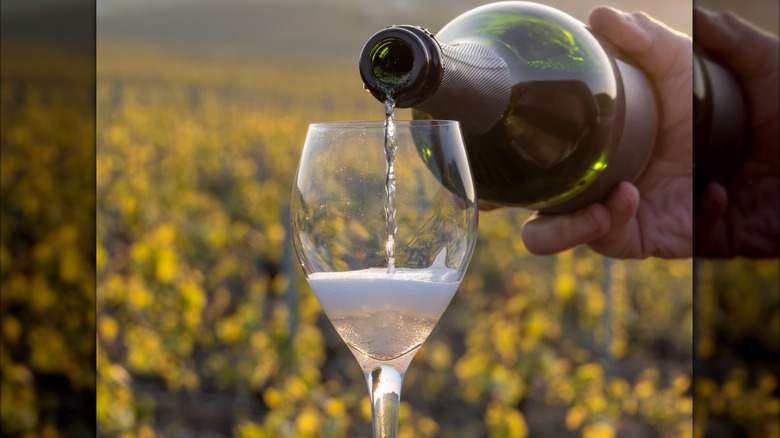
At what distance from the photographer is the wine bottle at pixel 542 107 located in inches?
36.4

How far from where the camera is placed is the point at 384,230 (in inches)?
26.6

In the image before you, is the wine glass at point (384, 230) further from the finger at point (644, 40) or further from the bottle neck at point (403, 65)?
the finger at point (644, 40)

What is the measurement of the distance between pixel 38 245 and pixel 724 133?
2.62m

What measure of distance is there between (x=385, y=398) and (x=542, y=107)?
403 mm

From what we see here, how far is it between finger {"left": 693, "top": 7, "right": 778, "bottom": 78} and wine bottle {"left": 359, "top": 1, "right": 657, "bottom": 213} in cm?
30

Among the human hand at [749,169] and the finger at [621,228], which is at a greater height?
the human hand at [749,169]

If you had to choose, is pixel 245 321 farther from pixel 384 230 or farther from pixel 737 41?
pixel 737 41

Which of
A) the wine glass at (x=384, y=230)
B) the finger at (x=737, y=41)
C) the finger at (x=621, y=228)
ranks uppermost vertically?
the finger at (x=737, y=41)

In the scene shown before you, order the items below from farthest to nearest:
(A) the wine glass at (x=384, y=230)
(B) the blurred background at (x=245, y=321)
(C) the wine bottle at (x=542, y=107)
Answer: (B) the blurred background at (x=245, y=321)
(C) the wine bottle at (x=542, y=107)
(A) the wine glass at (x=384, y=230)

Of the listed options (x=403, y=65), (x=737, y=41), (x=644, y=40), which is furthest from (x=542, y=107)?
(x=737, y=41)

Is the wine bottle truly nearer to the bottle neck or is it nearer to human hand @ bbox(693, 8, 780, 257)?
the bottle neck

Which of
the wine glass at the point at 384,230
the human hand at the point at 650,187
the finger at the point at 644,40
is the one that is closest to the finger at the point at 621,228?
the human hand at the point at 650,187

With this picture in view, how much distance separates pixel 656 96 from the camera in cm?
113

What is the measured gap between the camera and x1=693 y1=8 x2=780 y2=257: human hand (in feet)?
1.71
